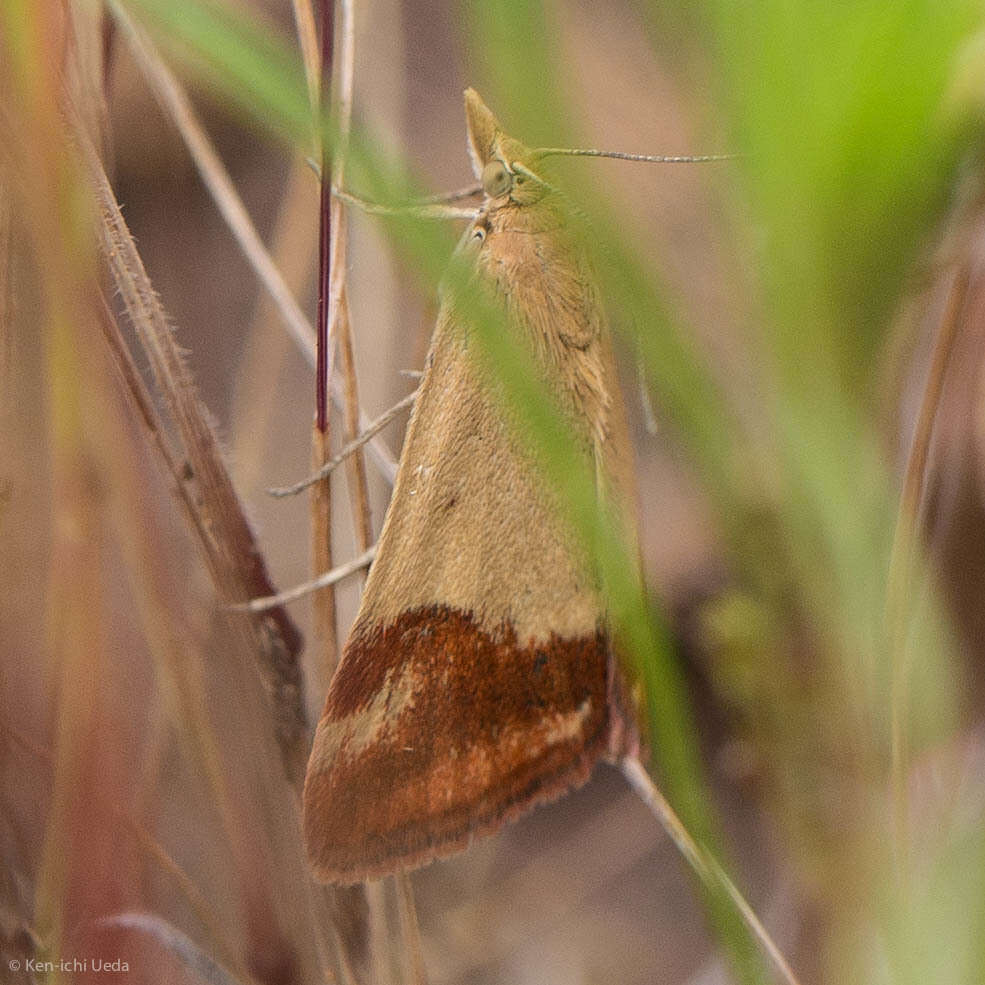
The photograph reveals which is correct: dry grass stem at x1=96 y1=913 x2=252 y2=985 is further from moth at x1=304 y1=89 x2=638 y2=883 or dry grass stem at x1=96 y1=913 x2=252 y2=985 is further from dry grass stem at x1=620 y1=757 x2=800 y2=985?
dry grass stem at x1=620 y1=757 x2=800 y2=985

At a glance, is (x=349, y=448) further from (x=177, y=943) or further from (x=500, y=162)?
(x=177, y=943)

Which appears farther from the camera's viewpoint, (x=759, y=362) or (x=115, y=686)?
(x=759, y=362)

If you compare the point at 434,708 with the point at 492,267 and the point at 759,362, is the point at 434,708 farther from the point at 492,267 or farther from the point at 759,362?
the point at 759,362

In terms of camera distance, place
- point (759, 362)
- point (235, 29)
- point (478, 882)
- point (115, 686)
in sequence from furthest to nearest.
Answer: point (478, 882) < point (759, 362) < point (115, 686) < point (235, 29)

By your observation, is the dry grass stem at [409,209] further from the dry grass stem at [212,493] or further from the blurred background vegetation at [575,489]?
the dry grass stem at [212,493]

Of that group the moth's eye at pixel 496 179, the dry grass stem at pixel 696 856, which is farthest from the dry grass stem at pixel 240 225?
the dry grass stem at pixel 696 856

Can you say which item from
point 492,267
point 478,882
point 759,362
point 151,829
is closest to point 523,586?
point 492,267

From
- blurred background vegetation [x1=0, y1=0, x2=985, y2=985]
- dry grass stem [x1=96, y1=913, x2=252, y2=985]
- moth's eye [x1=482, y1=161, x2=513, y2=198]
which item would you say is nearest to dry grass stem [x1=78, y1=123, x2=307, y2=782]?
blurred background vegetation [x1=0, y1=0, x2=985, y2=985]
